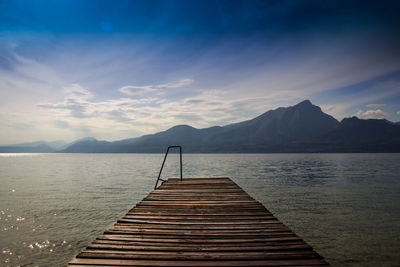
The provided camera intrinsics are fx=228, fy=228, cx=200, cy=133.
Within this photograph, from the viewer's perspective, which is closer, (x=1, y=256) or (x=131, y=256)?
(x=131, y=256)

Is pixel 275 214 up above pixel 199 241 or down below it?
below

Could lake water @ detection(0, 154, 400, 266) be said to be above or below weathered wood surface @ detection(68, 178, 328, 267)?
below

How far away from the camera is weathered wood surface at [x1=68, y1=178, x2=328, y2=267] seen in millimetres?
3783

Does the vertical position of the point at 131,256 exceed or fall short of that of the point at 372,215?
it exceeds it

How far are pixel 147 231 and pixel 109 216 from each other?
429 inches

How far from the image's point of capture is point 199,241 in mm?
4609

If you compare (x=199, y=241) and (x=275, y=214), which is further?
(x=275, y=214)

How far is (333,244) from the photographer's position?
10188 millimetres

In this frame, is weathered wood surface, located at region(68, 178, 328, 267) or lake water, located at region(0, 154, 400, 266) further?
Result: lake water, located at region(0, 154, 400, 266)

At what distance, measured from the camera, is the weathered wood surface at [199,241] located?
378 cm

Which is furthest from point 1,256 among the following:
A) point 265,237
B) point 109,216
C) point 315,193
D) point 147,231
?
point 315,193

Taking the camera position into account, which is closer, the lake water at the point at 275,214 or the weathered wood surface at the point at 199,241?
the weathered wood surface at the point at 199,241

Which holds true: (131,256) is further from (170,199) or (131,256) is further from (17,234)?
(17,234)

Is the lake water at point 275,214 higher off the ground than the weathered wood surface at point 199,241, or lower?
lower
